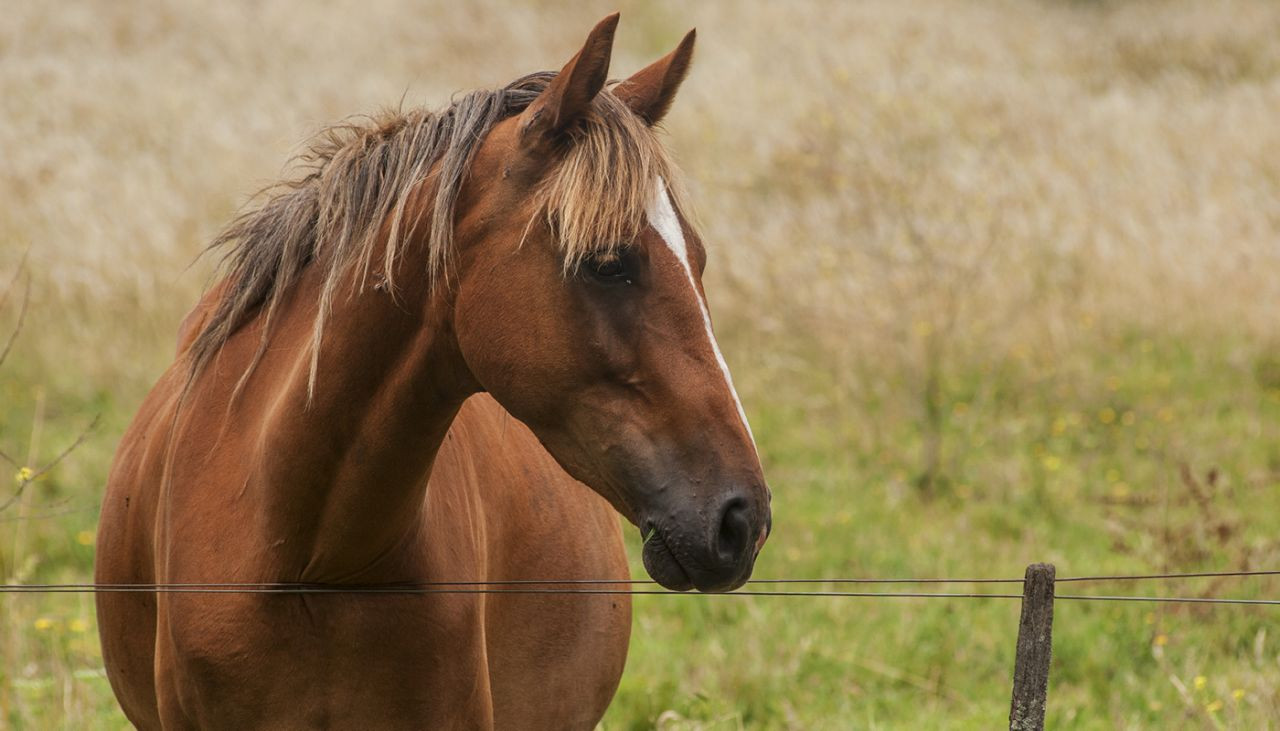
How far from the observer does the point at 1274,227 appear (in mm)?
10273

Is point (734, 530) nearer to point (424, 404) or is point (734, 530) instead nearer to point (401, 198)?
point (424, 404)

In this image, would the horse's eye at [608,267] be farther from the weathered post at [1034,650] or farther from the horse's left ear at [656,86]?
the weathered post at [1034,650]

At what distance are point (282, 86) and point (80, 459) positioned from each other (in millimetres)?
7748

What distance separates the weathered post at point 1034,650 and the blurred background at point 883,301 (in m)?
1.87

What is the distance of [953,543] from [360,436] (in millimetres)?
4857

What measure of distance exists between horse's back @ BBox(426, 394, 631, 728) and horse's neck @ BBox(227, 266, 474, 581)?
1.13 ft

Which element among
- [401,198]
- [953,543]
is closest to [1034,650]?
[401,198]

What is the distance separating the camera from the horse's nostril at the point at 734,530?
2191 millimetres

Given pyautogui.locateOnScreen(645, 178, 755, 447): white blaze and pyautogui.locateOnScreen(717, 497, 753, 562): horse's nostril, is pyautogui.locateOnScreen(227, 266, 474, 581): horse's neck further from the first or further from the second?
pyautogui.locateOnScreen(717, 497, 753, 562): horse's nostril

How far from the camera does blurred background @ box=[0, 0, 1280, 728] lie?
18.0 ft

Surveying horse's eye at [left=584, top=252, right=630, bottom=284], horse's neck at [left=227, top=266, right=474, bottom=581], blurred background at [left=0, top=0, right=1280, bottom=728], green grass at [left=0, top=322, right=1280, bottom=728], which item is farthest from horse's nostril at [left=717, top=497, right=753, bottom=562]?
green grass at [left=0, top=322, right=1280, bottom=728]

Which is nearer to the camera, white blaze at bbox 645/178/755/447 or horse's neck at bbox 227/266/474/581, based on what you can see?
white blaze at bbox 645/178/755/447

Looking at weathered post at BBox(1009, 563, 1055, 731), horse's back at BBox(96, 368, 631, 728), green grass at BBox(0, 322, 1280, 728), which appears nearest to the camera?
weathered post at BBox(1009, 563, 1055, 731)

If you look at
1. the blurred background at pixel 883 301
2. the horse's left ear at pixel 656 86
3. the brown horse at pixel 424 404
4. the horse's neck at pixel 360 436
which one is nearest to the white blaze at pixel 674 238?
the brown horse at pixel 424 404
